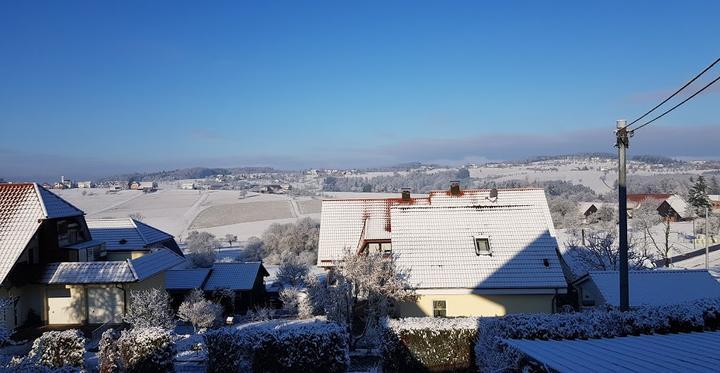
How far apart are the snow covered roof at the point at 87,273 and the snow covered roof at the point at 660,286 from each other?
19657 mm

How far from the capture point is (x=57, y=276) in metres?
22.0

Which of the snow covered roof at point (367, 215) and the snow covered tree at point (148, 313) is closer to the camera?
the snow covered tree at point (148, 313)

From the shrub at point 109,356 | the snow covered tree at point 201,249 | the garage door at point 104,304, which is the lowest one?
the snow covered tree at point 201,249

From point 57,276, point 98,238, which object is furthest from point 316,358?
point 98,238

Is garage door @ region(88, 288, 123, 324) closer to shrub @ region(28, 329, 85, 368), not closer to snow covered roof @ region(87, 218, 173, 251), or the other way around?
shrub @ region(28, 329, 85, 368)

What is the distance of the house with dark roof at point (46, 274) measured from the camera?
2172cm

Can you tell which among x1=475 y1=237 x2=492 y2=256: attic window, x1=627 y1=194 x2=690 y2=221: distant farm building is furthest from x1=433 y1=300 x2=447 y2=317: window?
x1=627 y1=194 x2=690 y2=221: distant farm building

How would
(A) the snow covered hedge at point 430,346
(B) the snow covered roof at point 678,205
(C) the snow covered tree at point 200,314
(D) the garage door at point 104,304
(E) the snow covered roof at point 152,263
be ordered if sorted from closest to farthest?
(A) the snow covered hedge at point 430,346 < (D) the garage door at point 104,304 < (C) the snow covered tree at point 200,314 < (E) the snow covered roof at point 152,263 < (B) the snow covered roof at point 678,205

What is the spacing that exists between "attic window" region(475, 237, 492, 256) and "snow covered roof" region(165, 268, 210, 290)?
16234mm

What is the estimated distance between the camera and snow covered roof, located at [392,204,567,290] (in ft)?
65.9

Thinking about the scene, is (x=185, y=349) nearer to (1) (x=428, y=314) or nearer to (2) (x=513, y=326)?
(1) (x=428, y=314)

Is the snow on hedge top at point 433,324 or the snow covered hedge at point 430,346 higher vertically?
the snow on hedge top at point 433,324

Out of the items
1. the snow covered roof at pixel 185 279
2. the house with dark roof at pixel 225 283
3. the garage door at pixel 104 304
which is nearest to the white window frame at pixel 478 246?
the house with dark roof at pixel 225 283

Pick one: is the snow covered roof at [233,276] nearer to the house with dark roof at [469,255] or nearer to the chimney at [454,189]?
the house with dark roof at [469,255]
